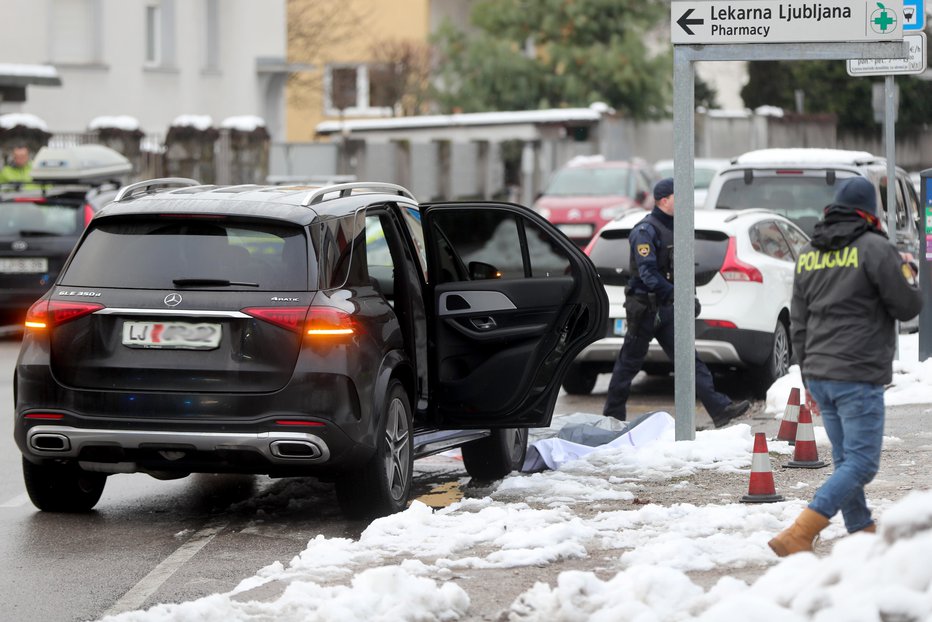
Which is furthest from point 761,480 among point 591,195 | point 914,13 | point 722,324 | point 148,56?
point 148,56

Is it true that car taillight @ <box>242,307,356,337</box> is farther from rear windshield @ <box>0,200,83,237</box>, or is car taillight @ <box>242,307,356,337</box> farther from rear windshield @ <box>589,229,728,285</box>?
rear windshield @ <box>0,200,83,237</box>

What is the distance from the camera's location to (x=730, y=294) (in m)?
13.5

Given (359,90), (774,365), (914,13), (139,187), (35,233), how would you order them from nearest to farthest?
1. (139,187)
2. (774,365)
3. (914,13)
4. (35,233)
5. (359,90)

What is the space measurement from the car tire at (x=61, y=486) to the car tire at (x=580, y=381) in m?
6.12

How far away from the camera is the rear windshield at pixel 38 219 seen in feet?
61.2

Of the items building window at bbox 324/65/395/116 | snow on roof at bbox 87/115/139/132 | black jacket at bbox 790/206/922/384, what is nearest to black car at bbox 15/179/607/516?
black jacket at bbox 790/206/922/384

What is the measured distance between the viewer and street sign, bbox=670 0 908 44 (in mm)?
9812

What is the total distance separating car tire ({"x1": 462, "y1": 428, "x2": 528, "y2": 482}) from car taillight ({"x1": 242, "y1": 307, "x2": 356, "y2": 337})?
192cm

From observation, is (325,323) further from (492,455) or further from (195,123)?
(195,123)

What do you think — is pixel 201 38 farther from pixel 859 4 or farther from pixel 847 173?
pixel 859 4

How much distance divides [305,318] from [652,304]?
14.0 ft

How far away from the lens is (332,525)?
28.4 feet

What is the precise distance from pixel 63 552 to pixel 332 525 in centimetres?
139

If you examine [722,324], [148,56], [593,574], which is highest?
[148,56]
